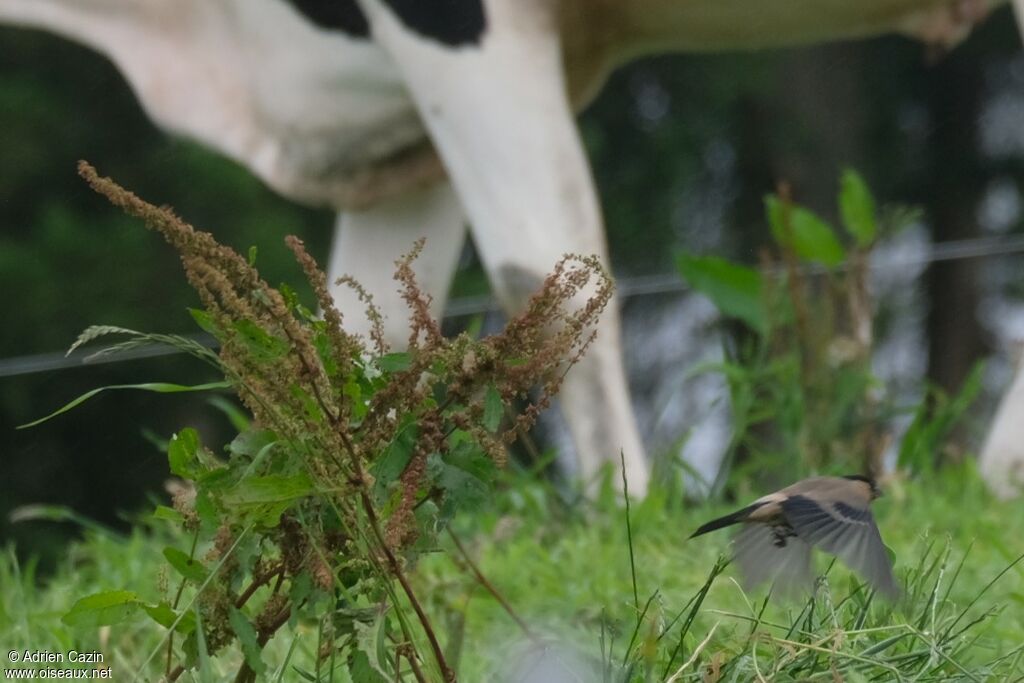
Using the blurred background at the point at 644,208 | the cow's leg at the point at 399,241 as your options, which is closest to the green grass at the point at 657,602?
the cow's leg at the point at 399,241

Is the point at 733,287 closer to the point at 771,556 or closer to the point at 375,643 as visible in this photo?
the point at 771,556

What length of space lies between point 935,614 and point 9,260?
6.03 metres

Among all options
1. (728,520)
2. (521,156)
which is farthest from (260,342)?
(521,156)

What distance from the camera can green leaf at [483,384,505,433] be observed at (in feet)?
4.07

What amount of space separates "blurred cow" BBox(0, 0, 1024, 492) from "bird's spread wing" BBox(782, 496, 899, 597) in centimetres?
162

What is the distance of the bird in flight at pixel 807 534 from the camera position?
1213 millimetres

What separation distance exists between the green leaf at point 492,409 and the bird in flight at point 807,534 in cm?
17

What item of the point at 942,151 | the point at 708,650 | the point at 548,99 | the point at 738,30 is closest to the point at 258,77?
the point at 548,99

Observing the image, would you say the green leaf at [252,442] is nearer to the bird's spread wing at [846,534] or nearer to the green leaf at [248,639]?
the green leaf at [248,639]

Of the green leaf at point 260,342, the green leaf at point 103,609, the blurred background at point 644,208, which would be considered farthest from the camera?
the blurred background at point 644,208

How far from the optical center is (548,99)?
119 inches

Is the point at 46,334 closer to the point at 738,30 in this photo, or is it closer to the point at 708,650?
the point at 738,30

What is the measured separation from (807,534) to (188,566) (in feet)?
1.45

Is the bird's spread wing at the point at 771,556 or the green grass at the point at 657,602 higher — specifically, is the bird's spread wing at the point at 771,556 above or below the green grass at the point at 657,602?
above
